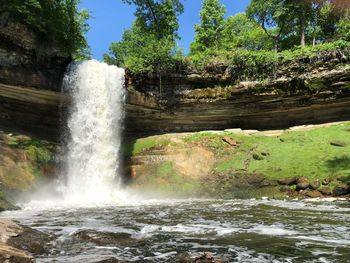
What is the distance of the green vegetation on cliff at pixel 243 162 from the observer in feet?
70.5

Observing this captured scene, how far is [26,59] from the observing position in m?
24.5

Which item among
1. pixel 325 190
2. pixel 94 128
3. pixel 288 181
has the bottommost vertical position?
pixel 325 190

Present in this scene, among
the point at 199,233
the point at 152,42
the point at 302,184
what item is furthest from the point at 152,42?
the point at 199,233

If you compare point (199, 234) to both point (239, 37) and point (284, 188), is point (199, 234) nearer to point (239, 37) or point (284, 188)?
point (284, 188)

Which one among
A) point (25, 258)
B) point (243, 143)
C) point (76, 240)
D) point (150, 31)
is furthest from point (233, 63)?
point (25, 258)

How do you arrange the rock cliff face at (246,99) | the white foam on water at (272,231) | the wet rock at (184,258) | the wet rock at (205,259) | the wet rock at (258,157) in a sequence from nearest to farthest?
the wet rock at (205,259)
the wet rock at (184,258)
the white foam on water at (272,231)
the wet rock at (258,157)
the rock cliff face at (246,99)

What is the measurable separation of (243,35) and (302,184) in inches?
1400

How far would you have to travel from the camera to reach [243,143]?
26.3m

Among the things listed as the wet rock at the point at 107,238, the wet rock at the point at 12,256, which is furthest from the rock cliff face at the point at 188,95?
the wet rock at the point at 12,256

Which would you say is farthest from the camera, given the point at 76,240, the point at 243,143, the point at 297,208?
the point at 243,143

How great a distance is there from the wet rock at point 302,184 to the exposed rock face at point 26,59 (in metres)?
16.0

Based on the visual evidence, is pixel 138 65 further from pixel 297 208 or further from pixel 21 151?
pixel 297 208

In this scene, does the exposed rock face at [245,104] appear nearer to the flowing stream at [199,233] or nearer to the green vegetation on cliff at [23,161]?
the green vegetation on cliff at [23,161]

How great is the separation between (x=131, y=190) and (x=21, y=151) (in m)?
7.11
